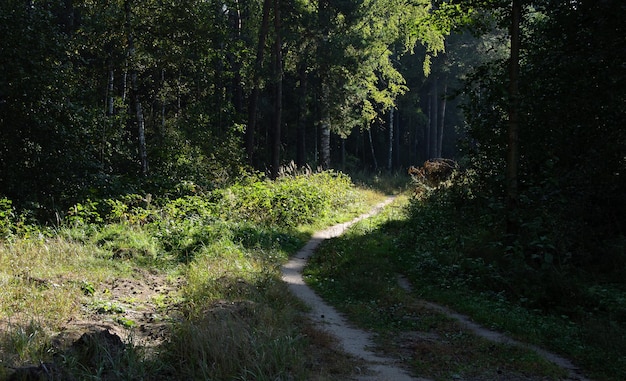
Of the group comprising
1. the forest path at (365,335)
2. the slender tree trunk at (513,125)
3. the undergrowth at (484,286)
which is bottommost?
the forest path at (365,335)

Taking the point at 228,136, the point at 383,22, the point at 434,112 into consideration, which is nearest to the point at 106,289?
the point at 228,136

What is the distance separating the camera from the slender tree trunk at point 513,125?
10156mm

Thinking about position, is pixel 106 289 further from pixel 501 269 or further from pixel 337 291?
pixel 501 269

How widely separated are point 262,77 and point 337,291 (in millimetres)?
15083

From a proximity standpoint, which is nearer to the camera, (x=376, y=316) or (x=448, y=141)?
(x=376, y=316)

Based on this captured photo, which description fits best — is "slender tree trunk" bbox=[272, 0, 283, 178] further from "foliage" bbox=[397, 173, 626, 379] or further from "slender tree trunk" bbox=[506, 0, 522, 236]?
"slender tree trunk" bbox=[506, 0, 522, 236]

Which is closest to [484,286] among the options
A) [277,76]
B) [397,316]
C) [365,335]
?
[397,316]

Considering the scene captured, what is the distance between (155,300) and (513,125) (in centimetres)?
752

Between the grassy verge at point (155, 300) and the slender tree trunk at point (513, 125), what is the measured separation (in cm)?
489

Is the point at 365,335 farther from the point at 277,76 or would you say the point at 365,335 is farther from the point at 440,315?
the point at 277,76

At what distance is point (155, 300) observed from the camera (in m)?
7.73

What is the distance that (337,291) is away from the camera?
9.54 m

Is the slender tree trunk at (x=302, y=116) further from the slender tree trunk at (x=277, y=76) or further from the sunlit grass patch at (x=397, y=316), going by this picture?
the sunlit grass patch at (x=397, y=316)

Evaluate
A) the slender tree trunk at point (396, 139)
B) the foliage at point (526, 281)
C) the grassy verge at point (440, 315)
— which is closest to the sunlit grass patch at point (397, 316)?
the grassy verge at point (440, 315)
